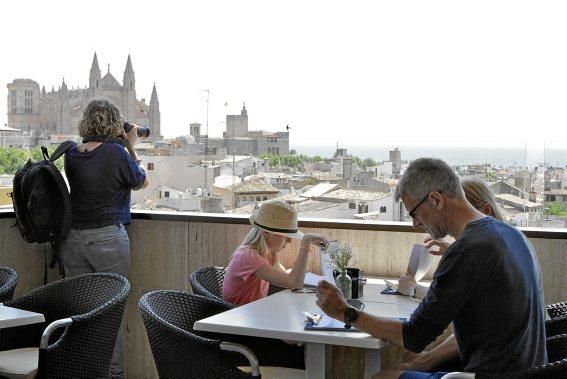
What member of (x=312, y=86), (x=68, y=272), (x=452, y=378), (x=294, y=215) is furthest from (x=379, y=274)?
(x=452, y=378)

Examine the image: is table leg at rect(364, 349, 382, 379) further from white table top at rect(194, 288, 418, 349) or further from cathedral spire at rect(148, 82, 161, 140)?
cathedral spire at rect(148, 82, 161, 140)

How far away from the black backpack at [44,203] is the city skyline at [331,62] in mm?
1264

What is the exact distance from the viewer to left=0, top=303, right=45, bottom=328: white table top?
3.83 meters

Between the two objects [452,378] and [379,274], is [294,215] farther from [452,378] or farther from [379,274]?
[452,378]

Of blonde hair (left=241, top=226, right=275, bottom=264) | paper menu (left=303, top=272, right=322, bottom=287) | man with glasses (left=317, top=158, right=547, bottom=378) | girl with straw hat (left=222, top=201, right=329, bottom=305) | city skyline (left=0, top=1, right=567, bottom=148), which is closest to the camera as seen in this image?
man with glasses (left=317, top=158, right=547, bottom=378)

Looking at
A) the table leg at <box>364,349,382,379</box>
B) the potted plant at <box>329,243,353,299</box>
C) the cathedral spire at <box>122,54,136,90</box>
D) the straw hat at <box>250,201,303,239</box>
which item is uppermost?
the cathedral spire at <box>122,54,136,90</box>

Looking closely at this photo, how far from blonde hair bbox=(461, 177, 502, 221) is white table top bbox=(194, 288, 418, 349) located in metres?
0.58

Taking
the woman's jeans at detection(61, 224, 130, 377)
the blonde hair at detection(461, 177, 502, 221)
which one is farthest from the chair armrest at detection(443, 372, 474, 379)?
the woman's jeans at detection(61, 224, 130, 377)

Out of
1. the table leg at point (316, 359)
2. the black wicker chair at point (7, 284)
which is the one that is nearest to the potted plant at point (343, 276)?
the table leg at point (316, 359)

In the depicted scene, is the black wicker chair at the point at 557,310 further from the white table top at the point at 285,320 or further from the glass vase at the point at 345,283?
the glass vase at the point at 345,283

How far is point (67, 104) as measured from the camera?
6562 millimetres

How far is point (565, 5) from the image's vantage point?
5508 mm

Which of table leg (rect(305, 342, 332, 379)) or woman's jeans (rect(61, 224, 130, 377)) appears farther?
woman's jeans (rect(61, 224, 130, 377))

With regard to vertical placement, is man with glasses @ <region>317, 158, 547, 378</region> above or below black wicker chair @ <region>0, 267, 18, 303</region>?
above
